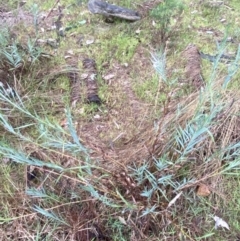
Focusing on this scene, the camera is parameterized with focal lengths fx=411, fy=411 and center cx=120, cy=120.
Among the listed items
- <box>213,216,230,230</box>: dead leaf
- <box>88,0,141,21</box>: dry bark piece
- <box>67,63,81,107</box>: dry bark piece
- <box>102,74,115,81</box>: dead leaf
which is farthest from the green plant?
<box>213,216,230,230</box>: dead leaf

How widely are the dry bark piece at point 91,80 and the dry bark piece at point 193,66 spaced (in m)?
0.65

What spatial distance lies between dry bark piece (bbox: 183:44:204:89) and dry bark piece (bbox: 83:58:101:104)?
0.65 m

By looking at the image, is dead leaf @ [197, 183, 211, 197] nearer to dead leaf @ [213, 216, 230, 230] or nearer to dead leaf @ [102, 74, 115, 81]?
dead leaf @ [213, 216, 230, 230]

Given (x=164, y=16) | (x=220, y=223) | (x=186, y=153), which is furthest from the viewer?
(x=164, y=16)

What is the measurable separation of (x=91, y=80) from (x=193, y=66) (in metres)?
0.73

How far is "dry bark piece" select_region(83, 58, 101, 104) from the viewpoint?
279cm

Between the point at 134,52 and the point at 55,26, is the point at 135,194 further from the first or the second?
the point at 55,26

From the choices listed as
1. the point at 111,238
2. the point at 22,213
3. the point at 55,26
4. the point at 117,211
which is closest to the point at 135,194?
the point at 117,211

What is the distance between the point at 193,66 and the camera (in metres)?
2.92

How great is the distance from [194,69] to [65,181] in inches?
50.1

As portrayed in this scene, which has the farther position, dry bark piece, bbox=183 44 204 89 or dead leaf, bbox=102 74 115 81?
dead leaf, bbox=102 74 115 81

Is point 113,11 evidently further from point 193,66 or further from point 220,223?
point 220,223

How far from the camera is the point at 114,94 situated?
2836mm

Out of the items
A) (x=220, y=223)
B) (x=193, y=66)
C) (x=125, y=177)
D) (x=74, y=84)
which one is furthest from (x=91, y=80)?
(x=220, y=223)
